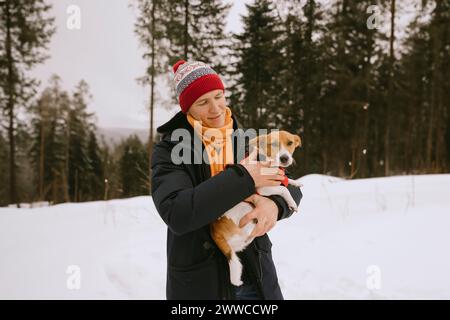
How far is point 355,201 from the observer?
18.5 ft

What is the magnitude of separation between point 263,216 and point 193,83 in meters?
0.88

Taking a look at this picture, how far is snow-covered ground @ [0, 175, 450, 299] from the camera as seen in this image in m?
3.47

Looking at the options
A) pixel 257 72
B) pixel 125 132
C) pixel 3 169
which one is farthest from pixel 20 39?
pixel 125 132

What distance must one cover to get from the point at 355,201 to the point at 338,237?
1.54 meters

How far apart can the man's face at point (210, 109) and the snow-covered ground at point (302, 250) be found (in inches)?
103

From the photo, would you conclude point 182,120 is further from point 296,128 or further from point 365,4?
point 365,4

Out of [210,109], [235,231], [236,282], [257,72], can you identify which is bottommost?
[236,282]

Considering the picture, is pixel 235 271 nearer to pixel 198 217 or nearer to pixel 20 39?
pixel 198 217

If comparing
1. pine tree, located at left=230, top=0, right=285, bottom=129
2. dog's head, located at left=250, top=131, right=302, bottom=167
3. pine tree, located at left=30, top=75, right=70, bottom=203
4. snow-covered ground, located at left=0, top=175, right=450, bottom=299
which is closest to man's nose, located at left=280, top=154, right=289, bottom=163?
dog's head, located at left=250, top=131, right=302, bottom=167

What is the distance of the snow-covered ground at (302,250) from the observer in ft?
11.4

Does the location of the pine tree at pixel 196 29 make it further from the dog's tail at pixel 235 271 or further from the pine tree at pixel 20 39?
the dog's tail at pixel 235 271

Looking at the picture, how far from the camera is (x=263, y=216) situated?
5.31 ft

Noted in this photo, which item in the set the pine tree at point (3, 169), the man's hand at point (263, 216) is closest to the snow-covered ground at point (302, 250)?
the man's hand at point (263, 216)

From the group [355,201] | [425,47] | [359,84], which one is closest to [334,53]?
[359,84]
